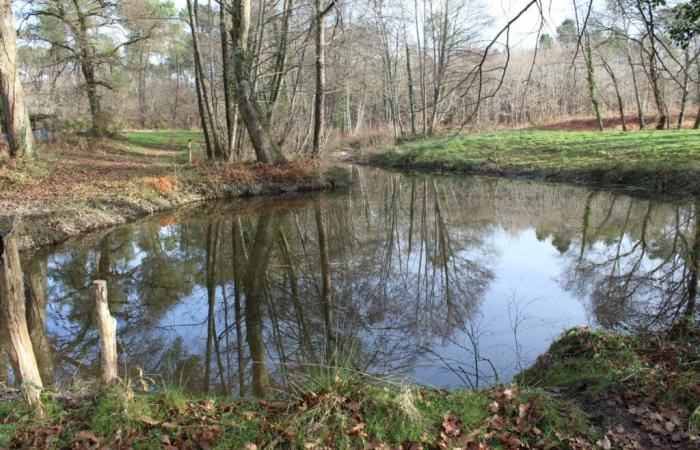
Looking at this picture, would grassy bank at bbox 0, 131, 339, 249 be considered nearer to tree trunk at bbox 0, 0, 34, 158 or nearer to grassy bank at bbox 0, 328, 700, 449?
tree trunk at bbox 0, 0, 34, 158

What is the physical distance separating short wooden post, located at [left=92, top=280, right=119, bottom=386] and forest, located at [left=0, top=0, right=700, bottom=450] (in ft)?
0.06

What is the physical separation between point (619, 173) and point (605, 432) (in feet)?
56.7

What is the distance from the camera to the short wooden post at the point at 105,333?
13.1ft

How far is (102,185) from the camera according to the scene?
15.4 m

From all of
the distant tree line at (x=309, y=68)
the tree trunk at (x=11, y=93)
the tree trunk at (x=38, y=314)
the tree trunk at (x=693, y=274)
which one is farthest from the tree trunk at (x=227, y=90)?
the tree trunk at (x=693, y=274)

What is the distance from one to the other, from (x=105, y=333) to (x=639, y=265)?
360 inches

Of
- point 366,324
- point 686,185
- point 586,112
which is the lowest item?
point 366,324

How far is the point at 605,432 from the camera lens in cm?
388

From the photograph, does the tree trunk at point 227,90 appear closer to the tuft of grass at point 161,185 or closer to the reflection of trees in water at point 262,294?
the tuft of grass at point 161,185

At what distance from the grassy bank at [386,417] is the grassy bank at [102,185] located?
815 centimetres

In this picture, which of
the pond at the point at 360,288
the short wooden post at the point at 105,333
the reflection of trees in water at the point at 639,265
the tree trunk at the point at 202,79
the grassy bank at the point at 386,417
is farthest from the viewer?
the tree trunk at the point at 202,79

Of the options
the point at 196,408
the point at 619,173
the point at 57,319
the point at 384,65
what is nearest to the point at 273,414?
the point at 196,408

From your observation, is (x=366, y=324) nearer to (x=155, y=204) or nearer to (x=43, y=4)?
(x=155, y=204)

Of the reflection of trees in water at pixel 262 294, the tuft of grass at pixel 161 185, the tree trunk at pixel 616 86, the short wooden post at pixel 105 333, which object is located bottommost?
the reflection of trees in water at pixel 262 294
